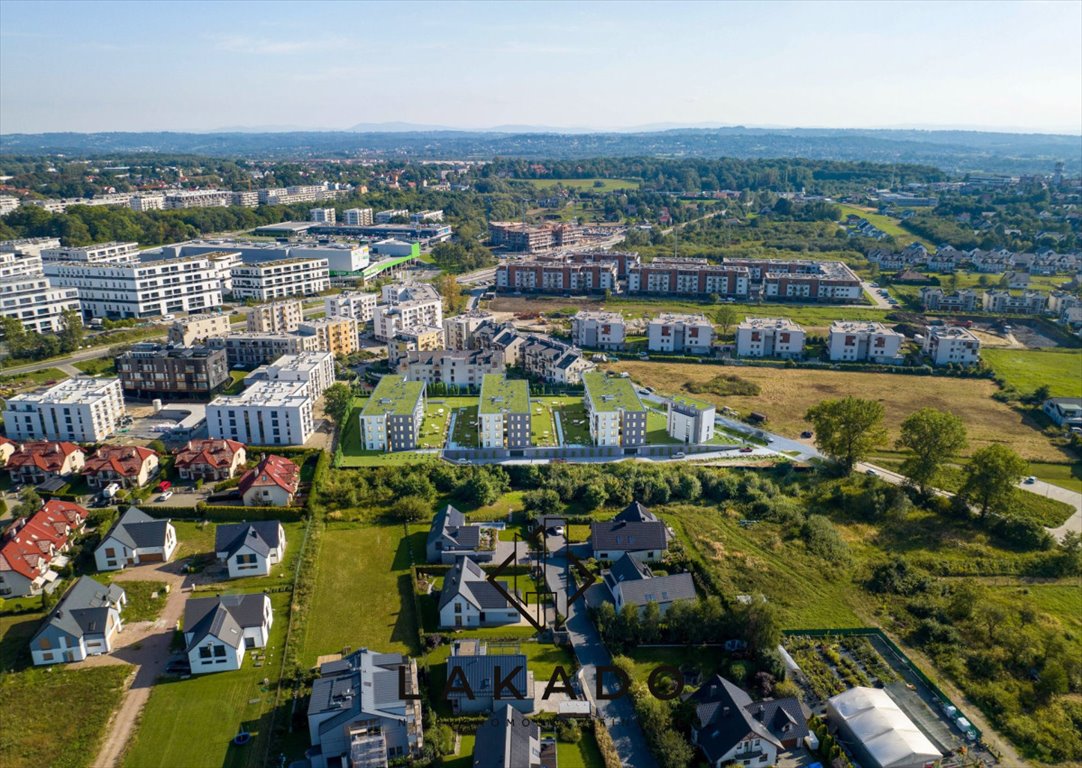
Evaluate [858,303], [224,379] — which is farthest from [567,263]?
[224,379]

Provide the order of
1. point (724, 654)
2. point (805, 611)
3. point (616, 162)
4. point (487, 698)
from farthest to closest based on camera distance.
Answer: point (616, 162) → point (805, 611) → point (724, 654) → point (487, 698)

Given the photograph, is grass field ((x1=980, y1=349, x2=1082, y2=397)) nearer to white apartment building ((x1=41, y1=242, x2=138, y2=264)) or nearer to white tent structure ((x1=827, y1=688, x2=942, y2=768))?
white tent structure ((x1=827, y1=688, x2=942, y2=768))

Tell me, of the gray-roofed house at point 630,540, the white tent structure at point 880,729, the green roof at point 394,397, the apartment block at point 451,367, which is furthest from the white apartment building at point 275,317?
the white tent structure at point 880,729

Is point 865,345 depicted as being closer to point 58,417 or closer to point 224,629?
point 224,629

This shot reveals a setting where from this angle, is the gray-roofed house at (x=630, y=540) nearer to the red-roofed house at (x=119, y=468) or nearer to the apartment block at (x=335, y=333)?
the red-roofed house at (x=119, y=468)

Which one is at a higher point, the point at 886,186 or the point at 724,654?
the point at 886,186

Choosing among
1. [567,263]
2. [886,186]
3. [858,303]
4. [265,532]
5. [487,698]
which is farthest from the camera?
[886,186]

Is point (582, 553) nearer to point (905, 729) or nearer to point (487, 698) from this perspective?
point (487, 698)

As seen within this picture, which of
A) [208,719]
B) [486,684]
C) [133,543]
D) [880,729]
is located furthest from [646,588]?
[133,543]
